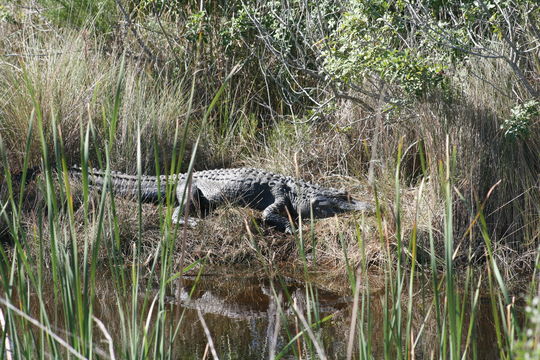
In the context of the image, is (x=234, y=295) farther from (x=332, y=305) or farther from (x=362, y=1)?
(x=362, y=1)

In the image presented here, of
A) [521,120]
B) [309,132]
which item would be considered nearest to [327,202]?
[309,132]

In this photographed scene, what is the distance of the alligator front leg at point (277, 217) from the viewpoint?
Result: 573 cm

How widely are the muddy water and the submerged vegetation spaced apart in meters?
0.04

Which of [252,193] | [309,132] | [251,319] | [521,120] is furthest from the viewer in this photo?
[309,132]

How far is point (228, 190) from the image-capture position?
19.3 ft

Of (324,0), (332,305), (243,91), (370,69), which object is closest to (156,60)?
(243,91)

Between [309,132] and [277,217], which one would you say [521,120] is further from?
[309,132]

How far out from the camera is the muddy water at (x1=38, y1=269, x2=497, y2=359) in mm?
3613

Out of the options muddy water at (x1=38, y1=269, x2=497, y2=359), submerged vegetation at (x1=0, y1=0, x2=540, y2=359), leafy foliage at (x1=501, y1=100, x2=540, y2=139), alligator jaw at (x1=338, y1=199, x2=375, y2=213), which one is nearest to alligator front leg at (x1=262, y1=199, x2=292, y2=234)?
submerged vegetation at (x1=0, y1=0, x2=540, y2=359)

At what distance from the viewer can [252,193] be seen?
5.95 meters

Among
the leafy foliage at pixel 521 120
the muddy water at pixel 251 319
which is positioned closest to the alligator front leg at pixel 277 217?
the muddy water at pixel 251 319

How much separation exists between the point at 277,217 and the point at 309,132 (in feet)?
3.53

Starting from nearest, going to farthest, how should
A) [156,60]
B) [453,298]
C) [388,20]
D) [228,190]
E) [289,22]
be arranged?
[453,298]
[388,20]
[228,190]
[289,22]
[156,60]

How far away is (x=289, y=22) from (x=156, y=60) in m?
1.40
